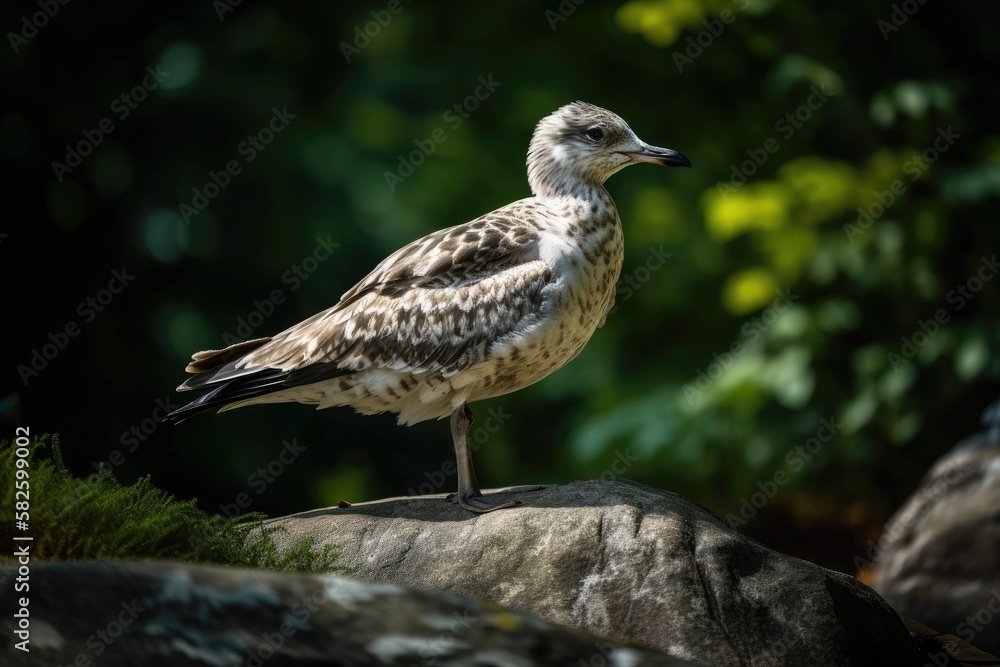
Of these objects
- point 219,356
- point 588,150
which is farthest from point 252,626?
point 588,150

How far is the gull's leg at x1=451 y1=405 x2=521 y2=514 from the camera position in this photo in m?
5.68

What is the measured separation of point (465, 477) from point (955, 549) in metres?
3.81

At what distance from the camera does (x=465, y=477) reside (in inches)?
229

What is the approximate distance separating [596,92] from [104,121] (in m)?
4.93

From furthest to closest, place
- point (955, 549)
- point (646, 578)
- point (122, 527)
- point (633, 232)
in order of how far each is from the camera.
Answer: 1. point (633, 232)
2. point (955, 549)
3. point (122, 527)
4. point (646, 578)

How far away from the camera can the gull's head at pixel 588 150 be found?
6371 mm

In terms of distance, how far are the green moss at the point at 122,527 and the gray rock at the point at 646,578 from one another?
0.36 m

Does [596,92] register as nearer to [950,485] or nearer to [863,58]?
[863,58]

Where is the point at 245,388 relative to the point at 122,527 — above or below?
above

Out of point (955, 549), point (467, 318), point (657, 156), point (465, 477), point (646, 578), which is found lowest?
point (955, 549)

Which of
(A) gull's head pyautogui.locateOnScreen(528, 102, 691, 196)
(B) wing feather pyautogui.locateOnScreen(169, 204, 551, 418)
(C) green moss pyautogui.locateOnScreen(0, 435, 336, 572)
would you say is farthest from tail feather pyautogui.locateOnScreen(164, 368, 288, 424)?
(A) gull's head pyautogui.locateOnScreen(528, 102, 691, 196)

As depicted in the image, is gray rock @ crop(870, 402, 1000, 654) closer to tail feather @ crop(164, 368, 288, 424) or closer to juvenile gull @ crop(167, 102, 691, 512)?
juvenile gull @ crop(167, 102, 691, 512)

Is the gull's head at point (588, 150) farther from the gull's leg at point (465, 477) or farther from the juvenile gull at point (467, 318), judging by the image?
the gull's leg at point (465, 477)

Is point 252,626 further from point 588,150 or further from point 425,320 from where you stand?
point 588,150
